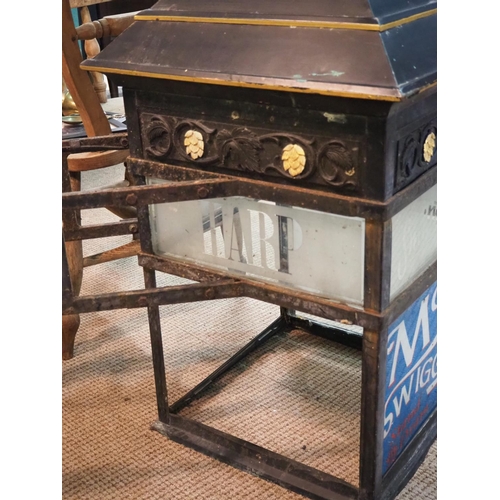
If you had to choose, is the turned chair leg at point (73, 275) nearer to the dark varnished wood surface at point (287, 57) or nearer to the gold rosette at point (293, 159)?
the dark varnished wood surface at point (287, 57)

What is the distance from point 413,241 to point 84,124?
3.01 ft

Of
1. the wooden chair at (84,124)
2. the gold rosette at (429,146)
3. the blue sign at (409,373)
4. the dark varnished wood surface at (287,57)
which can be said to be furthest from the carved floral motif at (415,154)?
the wooden chair at (84,124)

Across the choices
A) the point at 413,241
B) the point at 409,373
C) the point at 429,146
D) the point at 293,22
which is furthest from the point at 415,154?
the point at 409,373

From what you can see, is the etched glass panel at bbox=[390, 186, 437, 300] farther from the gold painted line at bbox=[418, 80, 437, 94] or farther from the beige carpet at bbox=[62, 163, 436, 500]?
the beige carpet at bbox=[62, 163, 436, 500]

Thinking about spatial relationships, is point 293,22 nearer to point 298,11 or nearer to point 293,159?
point 298,11

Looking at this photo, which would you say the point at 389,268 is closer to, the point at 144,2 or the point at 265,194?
the point at 265,194

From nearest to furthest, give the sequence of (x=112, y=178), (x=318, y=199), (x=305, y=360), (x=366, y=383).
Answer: (x=318, y=199)
(x=366, y=383)
(x=305, y=360)
(x=112, y=178)

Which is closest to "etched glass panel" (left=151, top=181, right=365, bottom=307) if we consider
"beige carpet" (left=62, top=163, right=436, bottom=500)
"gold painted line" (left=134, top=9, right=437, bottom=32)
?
"gold painted line" (left=134, top=9, right=437, bottom=32)

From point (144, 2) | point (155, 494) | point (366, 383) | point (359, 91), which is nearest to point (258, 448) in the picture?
point (155, 494)

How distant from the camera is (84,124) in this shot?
5.68 feet

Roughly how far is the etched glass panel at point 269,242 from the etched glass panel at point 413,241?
0.23ft

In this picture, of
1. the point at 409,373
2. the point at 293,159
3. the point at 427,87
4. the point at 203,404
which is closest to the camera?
the point at 427,87

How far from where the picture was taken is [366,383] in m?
1.20

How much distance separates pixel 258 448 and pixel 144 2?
241cm
